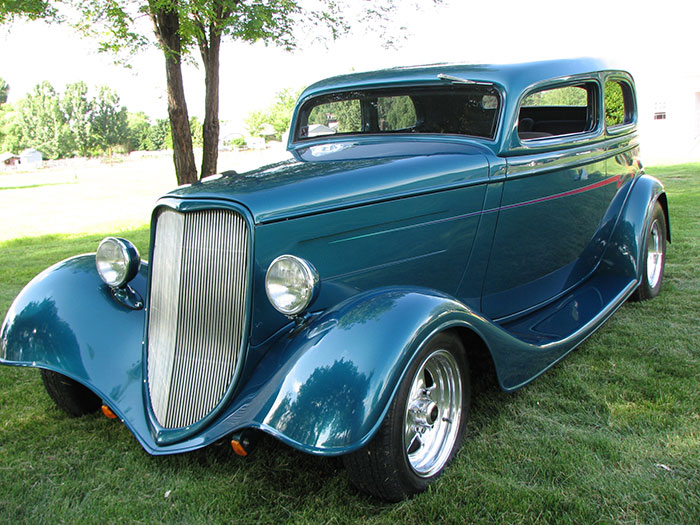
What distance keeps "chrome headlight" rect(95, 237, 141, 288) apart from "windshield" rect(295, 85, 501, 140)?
159 cm

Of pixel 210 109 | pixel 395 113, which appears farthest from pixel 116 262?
pixel 210 109

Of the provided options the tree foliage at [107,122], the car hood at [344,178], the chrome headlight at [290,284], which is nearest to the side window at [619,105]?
the car hood at [344,178]

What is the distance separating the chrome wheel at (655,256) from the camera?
453 centimetres

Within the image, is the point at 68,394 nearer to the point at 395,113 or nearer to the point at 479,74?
the point at 395,113

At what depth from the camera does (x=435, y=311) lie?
2164 millimetres

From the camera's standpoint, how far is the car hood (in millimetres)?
2303

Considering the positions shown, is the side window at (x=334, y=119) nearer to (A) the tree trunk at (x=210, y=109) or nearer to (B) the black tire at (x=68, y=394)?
(B) the black tire at (x=68, y=394)

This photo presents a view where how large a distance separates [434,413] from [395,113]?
1965mm

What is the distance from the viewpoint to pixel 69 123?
6669 cm

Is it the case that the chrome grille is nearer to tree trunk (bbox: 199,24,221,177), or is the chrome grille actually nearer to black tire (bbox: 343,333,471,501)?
black tire (bbox: 343,333,471,501)

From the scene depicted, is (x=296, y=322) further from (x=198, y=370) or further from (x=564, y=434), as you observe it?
(x=564, y=434)

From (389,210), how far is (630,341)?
207 centimetres

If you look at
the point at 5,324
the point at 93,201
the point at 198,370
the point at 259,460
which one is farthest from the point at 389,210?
the point at 93,201

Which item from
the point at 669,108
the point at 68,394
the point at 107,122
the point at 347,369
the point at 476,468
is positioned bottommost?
the point at 476,468
